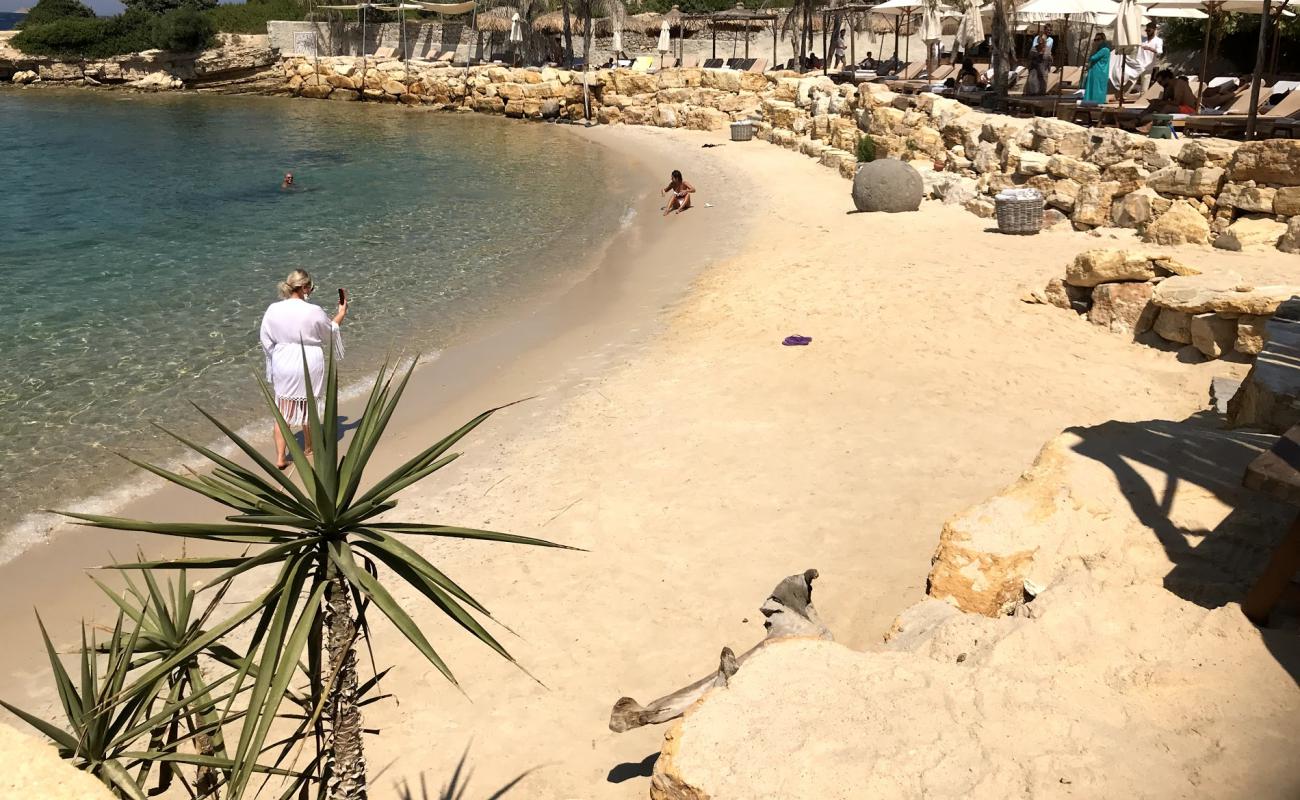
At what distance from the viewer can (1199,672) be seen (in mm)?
3844

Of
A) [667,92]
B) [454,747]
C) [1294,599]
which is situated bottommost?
[454,747]

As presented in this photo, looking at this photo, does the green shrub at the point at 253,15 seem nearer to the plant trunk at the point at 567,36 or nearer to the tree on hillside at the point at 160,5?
the tree on hillside at the point at 160,5

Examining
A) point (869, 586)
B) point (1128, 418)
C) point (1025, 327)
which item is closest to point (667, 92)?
point (1025, 327)

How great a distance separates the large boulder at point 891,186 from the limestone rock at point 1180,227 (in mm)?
4276

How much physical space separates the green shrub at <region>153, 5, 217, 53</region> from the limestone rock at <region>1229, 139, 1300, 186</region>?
5489cm

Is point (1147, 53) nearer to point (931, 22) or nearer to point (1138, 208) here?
point (1138, 208)

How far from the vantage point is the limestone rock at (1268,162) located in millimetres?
12062

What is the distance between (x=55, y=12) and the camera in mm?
59875

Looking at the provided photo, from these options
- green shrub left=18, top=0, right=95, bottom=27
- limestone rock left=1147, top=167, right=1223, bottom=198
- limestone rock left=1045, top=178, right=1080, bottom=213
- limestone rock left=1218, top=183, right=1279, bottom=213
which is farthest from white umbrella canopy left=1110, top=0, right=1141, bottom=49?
green shrub left=18, top=0, right=95, bottom=27

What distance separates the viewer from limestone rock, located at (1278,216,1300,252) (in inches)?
464

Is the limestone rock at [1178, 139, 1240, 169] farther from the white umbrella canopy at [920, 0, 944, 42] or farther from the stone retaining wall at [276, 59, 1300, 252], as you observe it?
the white umbrella canopy at [920, 0, 944, 42]

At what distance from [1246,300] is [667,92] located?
28.9 meters

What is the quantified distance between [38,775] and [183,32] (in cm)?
5920

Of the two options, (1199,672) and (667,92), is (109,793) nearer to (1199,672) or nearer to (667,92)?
(1199,672)
